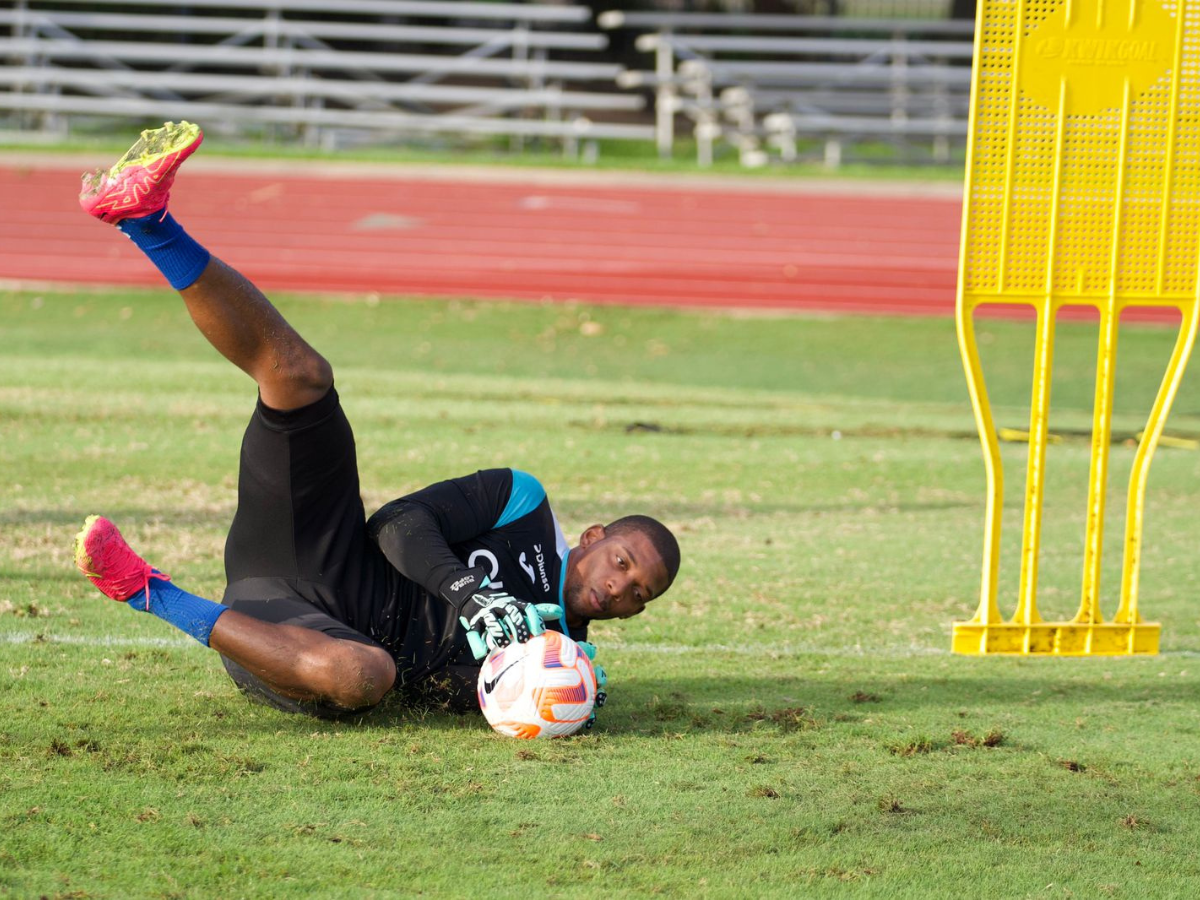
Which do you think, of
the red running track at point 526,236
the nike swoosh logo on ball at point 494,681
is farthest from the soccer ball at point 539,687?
the red running track at point 526,236

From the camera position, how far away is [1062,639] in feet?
18.6

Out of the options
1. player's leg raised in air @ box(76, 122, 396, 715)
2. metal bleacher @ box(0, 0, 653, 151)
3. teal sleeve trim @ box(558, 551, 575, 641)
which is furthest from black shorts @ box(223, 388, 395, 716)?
metal bleacher @ box(0, 0, 653, 151)

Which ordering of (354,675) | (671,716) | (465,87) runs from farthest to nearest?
(465,87), (671,716), (354,675)

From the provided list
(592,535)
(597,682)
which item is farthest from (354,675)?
(592,535)

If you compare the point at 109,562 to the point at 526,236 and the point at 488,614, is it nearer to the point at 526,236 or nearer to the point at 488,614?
the point at 488,614

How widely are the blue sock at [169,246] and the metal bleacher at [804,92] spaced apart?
22.3m

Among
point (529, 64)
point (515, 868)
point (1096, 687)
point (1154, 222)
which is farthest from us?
point (529, 64)

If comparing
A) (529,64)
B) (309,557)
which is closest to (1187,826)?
(309,557)

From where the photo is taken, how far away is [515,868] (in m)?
3.28

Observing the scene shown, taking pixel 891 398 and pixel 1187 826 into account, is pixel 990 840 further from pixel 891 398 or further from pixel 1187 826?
pixel 891 398

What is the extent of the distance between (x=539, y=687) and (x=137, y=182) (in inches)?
74.6

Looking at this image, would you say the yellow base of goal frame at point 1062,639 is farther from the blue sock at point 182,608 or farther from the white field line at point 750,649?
the blue sock at point 182,608

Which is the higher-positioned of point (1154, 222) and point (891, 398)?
point (1154, 222)

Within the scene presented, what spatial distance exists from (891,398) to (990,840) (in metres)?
10.5
